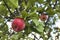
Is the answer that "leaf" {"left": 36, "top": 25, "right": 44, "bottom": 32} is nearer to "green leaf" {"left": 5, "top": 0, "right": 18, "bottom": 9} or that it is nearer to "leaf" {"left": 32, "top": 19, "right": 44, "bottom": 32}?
"leaf" {"left": 32, "top": 19, "right": 44, "bottom": 32}

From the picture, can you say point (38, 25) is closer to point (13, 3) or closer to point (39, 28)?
point (39, 28)

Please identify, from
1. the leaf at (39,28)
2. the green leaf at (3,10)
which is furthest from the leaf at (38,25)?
the green leaf at (3,10)

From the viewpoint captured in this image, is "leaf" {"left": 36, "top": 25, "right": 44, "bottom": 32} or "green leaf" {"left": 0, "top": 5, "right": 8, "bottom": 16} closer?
"leaf" {"left": 36, "top": 25, "right": 44, "bottom": 32}

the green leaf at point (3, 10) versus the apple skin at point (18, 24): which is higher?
the green leaf at point (3, 10)

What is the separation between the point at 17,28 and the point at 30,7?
11 centimetres

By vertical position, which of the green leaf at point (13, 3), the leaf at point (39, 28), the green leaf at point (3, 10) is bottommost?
the leaf at point (39, 28)

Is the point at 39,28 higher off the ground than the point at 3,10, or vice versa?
the point at 3,10

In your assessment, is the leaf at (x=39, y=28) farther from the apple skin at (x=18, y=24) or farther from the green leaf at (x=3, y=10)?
the green leaf at (x=3, y=10)

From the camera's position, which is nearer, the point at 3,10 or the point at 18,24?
the point at 18,24

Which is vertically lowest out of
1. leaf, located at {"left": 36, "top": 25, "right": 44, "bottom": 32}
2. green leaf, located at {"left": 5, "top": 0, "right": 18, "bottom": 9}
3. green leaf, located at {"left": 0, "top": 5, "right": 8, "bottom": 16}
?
leaf, located at {"left": 36, "top": 25, "right": 44, "bottom": 32}

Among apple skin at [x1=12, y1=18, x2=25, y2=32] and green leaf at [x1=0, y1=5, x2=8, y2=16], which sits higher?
green leaf at [x1=0, y1=5, x2=8, y2=16]

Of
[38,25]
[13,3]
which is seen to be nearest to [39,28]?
[38,25]

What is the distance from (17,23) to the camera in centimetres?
71

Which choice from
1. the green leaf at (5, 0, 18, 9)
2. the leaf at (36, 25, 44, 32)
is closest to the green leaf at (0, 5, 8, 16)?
the green leaf at (5, 0, 18, 9)
